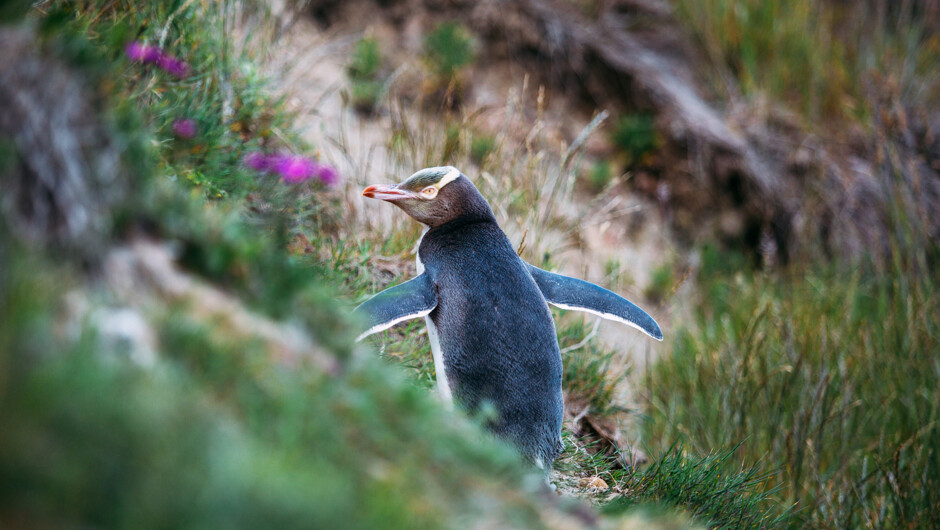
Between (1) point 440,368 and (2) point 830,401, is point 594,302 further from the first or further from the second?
(2) point 830,401

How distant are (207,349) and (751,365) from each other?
356 centimetres

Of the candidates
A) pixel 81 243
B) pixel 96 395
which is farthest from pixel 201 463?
pixel 81 243

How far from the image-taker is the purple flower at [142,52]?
2.72 meters

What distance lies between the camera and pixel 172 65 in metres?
2.94

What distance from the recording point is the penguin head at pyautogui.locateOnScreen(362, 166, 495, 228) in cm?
258

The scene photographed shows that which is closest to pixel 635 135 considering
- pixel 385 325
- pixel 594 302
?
pixel 594 302

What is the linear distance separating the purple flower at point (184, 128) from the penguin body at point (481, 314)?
81cm

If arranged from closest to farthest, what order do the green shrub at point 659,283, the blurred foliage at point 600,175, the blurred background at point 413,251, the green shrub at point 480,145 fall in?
the blurred background at point 413,251, the green shrub at point 480,145, the green shrub at point 659,283, the blurred foliage at point 600,175

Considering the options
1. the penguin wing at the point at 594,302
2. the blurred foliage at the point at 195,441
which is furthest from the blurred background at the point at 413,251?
the penguin wing at the point at 594,302

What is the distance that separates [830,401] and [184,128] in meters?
3.63

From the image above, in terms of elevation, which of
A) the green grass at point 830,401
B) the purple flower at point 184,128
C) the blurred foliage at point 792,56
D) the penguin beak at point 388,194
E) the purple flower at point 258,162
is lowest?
the green grass at point 830,401

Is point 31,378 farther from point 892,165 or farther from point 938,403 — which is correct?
point 892,165

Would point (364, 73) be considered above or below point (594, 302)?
→ below

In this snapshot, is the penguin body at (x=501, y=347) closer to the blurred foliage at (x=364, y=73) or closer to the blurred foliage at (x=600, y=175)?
the blurred foliage at (x=364, y=73)
